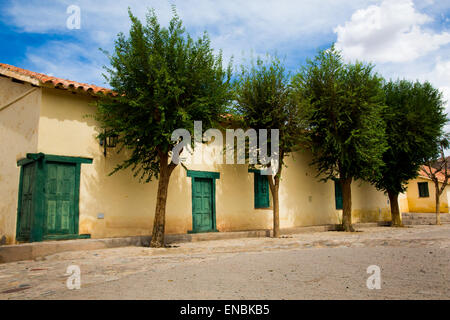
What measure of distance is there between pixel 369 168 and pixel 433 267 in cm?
945

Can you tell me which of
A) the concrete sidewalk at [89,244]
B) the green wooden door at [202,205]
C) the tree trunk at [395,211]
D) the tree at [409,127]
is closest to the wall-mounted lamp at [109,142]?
the concrete sidewalk at [89,244]

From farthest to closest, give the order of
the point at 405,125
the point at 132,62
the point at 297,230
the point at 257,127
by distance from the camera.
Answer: the point at 405,125 → the point at 297,230 → the point at 257,127 → the point at 132,62

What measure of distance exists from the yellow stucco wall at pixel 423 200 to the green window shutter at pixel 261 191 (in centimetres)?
1827

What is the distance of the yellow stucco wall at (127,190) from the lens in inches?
386

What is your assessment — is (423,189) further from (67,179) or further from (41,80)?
(41,80)

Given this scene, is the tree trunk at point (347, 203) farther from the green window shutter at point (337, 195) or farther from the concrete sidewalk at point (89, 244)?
the concrete sidewalk at point (89, 244)

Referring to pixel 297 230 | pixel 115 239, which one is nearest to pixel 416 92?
pixel 297 230

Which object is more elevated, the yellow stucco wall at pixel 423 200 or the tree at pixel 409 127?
the tree at pixel 409 127

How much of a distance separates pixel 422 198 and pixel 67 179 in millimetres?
26137

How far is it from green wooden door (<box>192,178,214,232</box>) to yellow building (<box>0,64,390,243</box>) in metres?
0.03

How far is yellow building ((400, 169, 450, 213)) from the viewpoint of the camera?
88.1 ft

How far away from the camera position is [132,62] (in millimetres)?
9297
